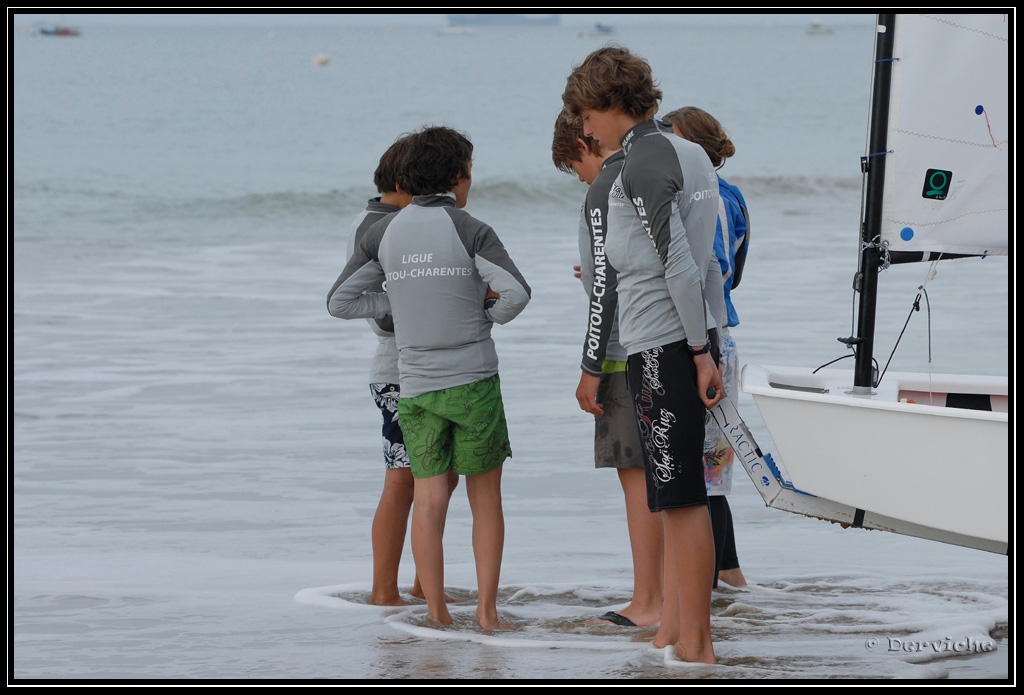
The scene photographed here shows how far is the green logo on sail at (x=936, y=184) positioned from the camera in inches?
143

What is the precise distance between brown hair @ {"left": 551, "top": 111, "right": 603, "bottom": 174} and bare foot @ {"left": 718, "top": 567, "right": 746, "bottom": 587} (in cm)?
149

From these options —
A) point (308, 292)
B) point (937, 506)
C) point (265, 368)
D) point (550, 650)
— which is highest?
point (308, 292)

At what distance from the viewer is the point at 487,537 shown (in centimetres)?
387

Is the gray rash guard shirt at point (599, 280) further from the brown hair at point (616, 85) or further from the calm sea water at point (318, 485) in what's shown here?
the calm sea water at point (318, 485)

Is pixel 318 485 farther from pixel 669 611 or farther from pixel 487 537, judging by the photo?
pixel 669 611

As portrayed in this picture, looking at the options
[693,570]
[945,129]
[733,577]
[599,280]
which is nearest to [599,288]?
[599,280]

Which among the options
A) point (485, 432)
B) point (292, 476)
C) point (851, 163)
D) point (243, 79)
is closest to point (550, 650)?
point (485, 432)

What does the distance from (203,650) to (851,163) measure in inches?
1069

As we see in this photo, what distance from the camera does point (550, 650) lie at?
11.8ft

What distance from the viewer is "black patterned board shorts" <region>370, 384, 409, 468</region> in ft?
13.4

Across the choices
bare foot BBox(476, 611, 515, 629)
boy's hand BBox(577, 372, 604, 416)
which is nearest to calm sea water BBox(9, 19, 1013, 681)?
bare foot BBox(476, 611, 515, 629)

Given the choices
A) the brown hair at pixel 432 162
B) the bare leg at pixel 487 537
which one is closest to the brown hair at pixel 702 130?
the brown hair at pixel 432 162

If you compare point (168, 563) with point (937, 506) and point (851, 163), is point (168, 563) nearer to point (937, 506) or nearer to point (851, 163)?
point (937, 506)

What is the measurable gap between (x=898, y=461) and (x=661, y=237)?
89 centimetres
